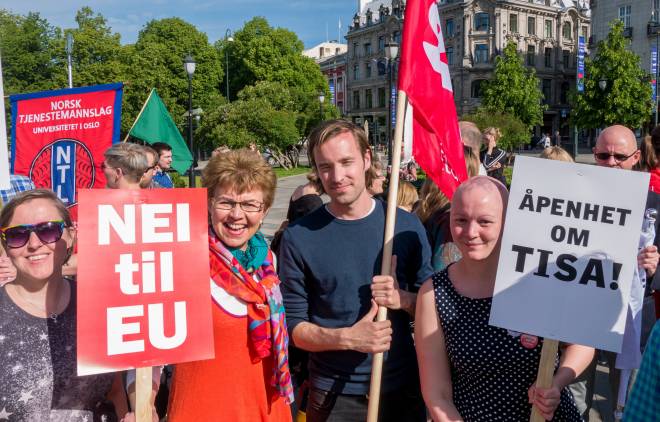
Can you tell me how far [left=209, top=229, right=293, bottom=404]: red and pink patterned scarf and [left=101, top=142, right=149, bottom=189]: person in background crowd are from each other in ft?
7.42

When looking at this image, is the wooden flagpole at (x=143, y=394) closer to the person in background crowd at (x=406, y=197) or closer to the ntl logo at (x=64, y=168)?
the ntl logo at (x=64, y=168)

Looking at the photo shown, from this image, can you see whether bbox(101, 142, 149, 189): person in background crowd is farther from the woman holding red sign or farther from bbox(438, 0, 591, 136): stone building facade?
bbox(438, 0, 591, 136): stone building facade

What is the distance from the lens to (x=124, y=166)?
4.35m

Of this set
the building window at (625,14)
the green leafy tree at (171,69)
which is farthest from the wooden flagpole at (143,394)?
the building window at (625,14)

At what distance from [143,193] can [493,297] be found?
1341mm

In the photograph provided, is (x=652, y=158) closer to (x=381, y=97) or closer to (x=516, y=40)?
(x=516, y=40)

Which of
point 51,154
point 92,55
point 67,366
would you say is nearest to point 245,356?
point 67,366

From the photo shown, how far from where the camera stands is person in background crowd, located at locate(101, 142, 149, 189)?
4344mm

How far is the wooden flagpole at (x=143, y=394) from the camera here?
2041mm

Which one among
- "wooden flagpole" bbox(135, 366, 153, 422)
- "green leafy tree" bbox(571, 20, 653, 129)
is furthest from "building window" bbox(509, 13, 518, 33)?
"wooden flagpole" bbox(135, 366, 153, 422)

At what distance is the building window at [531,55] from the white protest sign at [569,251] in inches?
2490

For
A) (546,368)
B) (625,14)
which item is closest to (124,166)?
(546,368)

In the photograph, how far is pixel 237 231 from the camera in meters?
2.39

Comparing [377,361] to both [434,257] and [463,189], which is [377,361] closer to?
[463,189]
